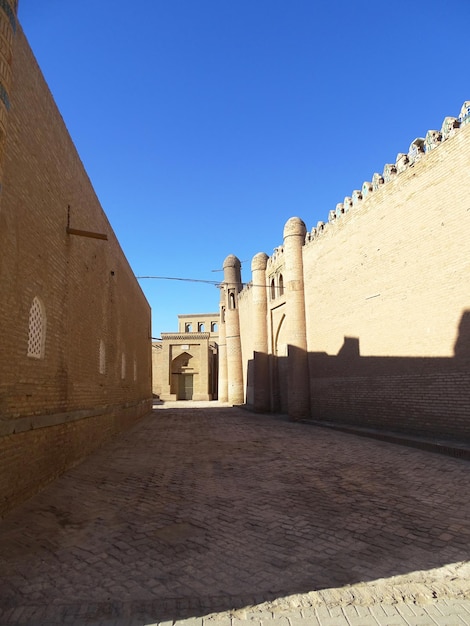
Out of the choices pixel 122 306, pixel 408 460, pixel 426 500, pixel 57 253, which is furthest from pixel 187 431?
pixel 426 500

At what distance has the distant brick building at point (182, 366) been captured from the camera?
37312 mm

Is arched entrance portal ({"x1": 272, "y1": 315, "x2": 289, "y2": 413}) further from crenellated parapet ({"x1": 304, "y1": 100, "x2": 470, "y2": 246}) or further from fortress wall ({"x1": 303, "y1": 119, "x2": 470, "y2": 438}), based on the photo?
crenellated parapet ({"x1": 304, "y1": 100, "x2": 470, "y2": 246})

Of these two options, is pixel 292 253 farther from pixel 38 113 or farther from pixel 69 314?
pixel 38 113

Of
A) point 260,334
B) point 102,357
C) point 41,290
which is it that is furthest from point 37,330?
point 260,334

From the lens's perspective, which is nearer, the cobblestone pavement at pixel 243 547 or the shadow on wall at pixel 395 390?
the cobblestone pavement at pixel 243 547

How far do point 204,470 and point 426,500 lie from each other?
3393 millimetres

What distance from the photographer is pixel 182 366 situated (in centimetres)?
3834

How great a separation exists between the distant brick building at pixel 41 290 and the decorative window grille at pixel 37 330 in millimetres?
13

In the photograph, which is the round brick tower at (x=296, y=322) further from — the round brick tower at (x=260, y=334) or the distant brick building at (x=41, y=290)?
the distant brick building at (x=41, y=290)

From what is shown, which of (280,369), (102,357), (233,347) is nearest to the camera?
(102,357)

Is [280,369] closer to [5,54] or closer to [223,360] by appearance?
[223,360]

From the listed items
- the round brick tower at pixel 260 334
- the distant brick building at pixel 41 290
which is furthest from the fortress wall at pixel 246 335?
the distant brick building at pixel 41 290

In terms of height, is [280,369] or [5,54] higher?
[5,54]

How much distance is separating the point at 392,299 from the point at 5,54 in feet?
32.2
